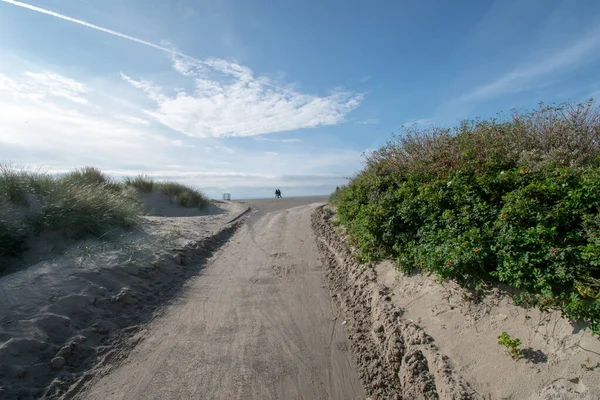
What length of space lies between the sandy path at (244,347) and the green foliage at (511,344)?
1485 mm

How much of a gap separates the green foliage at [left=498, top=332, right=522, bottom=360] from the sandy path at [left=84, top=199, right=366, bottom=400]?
1.48 metres

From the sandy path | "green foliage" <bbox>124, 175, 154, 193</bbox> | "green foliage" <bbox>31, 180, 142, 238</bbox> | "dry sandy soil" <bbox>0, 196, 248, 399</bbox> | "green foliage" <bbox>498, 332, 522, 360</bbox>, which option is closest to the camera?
"green foliage" <bbox>498, 332, 522, 360</bbox>

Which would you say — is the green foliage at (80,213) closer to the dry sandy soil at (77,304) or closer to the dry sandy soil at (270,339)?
the dry sandy soil at (77,304)

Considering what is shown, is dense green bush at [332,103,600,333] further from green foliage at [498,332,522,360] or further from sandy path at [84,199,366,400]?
sandy path at [84,199,366,400]

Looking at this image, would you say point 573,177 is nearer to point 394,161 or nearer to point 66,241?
point 394,161

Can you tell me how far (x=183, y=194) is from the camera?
22844mm

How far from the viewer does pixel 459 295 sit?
13.9 feet

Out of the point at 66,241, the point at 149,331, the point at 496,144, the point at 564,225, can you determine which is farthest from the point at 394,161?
the point at 66,241

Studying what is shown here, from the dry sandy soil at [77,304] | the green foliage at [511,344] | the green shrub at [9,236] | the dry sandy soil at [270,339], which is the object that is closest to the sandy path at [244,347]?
the dry sandy soil at [270,339]

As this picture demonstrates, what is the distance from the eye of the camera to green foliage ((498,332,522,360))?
3113 mm

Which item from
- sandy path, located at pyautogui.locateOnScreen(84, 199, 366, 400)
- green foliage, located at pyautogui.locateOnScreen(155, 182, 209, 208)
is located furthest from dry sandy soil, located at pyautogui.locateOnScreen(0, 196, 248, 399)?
green foliage, located at pyautogui.locateOnScreen(155, 182, 209, 208)

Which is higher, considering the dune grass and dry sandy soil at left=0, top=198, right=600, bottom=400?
the dune grass

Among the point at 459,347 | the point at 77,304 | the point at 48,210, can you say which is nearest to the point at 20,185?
the point at 48,210

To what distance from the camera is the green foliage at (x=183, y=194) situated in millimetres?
22531
